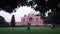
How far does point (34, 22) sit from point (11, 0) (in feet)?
168

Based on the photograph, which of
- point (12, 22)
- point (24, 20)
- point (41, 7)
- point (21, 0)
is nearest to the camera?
point (21, 0)

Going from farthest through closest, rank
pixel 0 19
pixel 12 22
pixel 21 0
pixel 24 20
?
pixel 24 20 < pixel 0 19 < pixel 12 22 < pixel 21 0

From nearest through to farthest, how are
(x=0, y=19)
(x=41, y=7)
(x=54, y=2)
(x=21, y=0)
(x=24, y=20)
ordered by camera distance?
(x=54, y=2) < (x=21, y=0) < (x=41, y=7) < (x=0, y=19) < (x=24, y=20)

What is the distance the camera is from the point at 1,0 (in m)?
12.7

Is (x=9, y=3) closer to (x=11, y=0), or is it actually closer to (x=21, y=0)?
(x=11, y=0)

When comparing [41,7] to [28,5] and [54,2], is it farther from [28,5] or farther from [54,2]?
[54,2]

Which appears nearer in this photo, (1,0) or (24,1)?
(1,0)

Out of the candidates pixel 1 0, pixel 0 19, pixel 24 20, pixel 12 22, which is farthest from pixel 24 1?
pixel 24 20

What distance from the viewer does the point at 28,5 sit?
1639 cm

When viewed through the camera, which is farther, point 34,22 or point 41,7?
point 34,22

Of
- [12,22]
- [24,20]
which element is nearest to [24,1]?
[12,22]

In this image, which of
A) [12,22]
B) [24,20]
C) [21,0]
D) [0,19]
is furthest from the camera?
[24,20]

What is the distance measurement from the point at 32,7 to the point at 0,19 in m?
39.5

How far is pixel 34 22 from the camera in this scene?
64062mm
